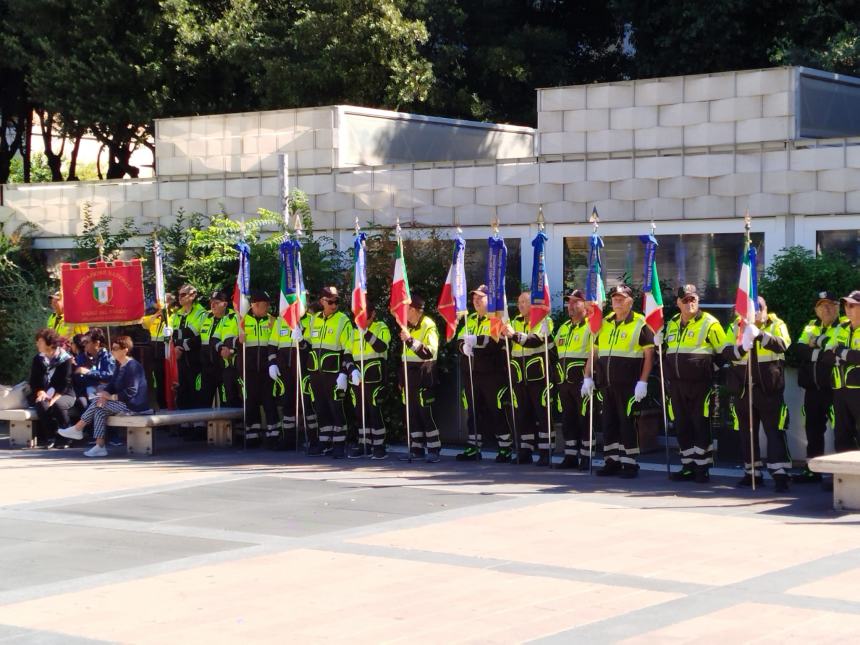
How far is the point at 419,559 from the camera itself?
10.4 meters

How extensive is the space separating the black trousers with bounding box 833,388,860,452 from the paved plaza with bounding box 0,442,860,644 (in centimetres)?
67

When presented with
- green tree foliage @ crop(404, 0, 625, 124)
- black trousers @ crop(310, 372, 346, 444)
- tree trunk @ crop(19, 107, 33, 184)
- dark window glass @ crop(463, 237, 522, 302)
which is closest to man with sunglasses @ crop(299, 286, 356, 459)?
black trousers @ crop(310, 372, 346, 444)

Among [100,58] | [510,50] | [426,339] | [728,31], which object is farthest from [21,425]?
[728,31]

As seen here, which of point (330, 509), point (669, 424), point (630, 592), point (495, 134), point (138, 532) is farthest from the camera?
point (495, 134)

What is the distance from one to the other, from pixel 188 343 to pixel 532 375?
210 inches

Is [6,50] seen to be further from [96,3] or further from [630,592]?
[630,592]

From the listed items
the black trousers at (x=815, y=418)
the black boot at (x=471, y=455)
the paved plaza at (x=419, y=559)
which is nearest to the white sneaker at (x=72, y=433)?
the paved plaza at (x=419, y=559)

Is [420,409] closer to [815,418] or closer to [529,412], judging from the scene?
[529,412]

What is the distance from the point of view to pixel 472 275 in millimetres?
18750

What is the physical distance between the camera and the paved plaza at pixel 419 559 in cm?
840

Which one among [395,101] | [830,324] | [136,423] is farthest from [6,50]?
[830,324]

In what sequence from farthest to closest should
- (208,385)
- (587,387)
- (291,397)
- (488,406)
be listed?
(208,385) < (291,397) < (488,406) < (587,387)

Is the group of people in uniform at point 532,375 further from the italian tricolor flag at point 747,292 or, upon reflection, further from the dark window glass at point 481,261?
the dark window glass at point 481,261

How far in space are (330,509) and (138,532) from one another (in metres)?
1.86
